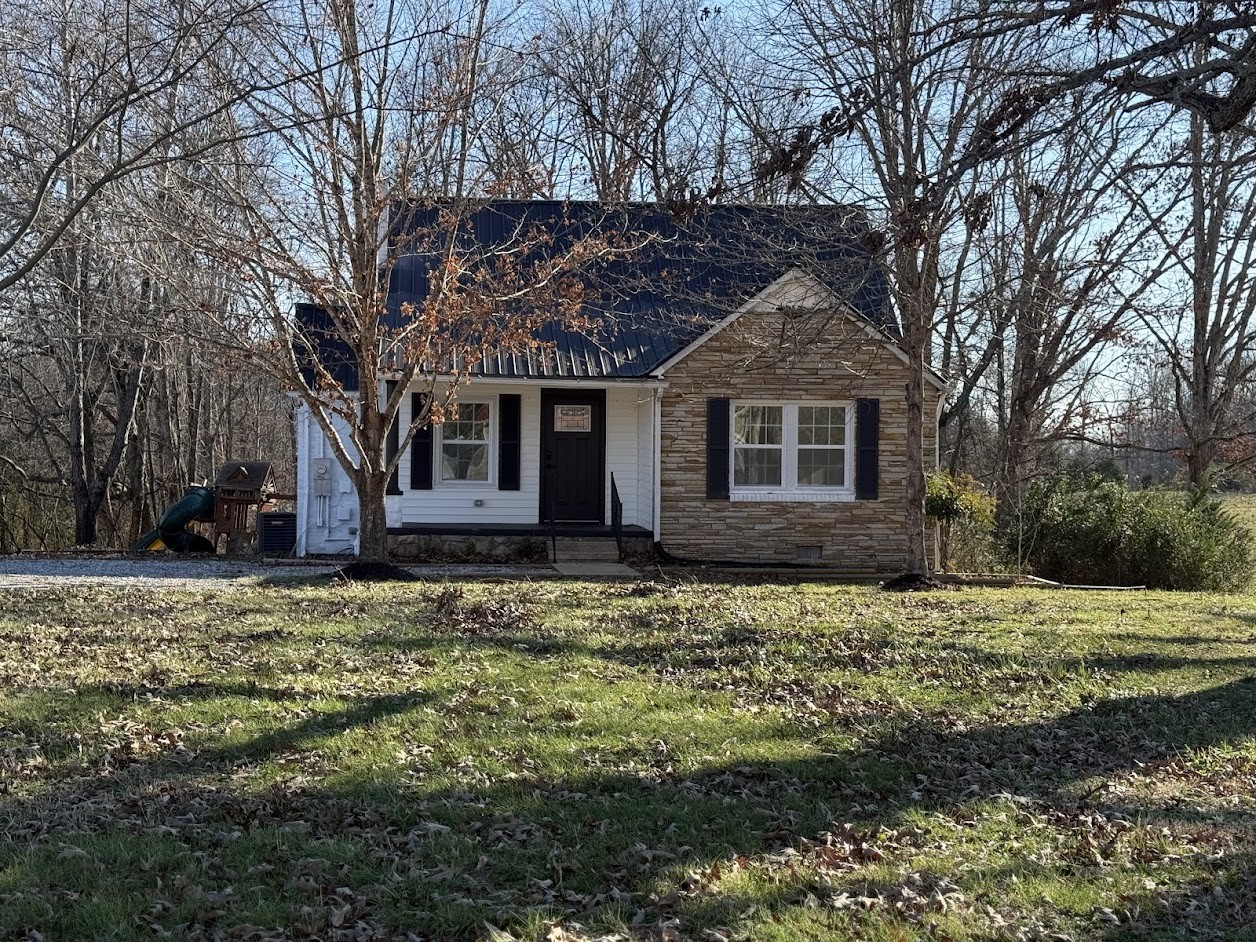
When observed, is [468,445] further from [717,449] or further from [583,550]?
[717,449]

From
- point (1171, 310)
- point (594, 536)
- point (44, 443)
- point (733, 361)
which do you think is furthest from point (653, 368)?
point (44, 443)

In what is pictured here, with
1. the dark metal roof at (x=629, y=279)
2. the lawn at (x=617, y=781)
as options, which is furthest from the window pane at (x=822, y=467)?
the lawn at (x=617, y=781)

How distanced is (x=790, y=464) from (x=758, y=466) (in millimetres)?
499

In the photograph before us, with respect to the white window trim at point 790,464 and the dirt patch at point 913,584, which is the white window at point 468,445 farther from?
the dirt patch at point 913,584

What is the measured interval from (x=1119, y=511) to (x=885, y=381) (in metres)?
4.13

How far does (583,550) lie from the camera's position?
1745cm

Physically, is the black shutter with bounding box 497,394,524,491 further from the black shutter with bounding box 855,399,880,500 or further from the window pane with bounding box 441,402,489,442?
the black shutter with bounding box 855,399,880,500

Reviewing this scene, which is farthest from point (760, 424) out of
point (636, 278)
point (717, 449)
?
point (636, 278)

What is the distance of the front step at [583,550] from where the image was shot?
1720cm

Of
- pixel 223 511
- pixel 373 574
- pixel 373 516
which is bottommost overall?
pixel 373 574

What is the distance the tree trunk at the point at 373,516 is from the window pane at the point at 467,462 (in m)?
3.79

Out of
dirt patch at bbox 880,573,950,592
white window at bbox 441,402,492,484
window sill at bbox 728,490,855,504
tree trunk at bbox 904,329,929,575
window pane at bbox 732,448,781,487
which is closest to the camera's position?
dirt patch at bbox 880,573,950,592

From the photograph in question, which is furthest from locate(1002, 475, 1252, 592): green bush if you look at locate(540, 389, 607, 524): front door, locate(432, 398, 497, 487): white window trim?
locate(432, 398, 497, 487): white window trim

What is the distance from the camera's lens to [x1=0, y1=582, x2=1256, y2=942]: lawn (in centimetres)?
432
